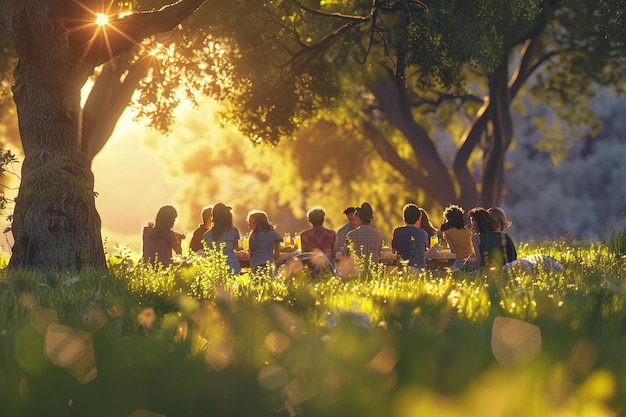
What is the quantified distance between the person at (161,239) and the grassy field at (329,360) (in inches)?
285

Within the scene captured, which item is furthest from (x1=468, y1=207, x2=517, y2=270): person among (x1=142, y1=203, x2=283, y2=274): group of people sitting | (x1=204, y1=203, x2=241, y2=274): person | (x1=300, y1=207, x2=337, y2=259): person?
(x1=204, y1=203, x2=241, y2=274): person

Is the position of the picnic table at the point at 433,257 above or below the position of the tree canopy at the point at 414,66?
below

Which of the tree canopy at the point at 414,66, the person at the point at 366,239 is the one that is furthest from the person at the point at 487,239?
the tree canopy at the point at 414,66

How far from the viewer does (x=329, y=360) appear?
149 inches

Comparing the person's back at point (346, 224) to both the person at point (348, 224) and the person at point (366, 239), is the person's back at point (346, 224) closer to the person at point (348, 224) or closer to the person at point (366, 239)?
the person at point (348, 224)

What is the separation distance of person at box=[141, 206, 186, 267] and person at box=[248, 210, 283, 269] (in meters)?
1.12

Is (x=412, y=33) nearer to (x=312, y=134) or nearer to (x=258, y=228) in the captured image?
(x=258, y=228)

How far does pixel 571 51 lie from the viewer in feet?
85.6

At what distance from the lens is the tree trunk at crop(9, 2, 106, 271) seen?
1145 cm

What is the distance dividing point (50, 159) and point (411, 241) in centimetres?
559

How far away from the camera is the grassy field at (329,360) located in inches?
131

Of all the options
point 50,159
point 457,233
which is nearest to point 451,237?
point 457,233

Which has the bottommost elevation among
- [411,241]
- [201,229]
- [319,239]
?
[411,241]

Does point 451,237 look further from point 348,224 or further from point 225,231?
point 225,231
